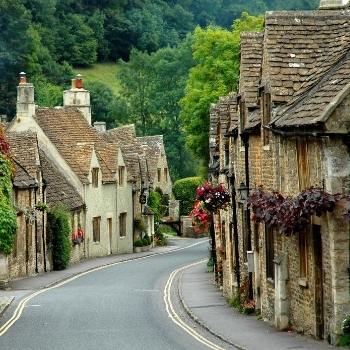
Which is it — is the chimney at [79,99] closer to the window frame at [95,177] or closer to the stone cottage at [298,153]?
the window frame at [95,177]

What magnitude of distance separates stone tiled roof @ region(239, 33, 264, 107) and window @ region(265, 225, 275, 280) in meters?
3.81

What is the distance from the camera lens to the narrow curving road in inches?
990

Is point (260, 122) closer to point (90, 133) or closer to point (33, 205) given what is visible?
point (33, 205)

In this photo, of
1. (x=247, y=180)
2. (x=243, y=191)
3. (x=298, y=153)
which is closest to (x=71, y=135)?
(x=247, y=180)

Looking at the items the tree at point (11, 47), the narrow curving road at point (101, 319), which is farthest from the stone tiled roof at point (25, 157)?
the tree at point (11, 47)

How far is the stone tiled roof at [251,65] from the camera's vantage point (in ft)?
98.8

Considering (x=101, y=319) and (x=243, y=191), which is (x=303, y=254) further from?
(x=101, y=319)

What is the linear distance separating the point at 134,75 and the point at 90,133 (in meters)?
52.0

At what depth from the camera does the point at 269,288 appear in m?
27.7

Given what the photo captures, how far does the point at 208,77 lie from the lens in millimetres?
74625

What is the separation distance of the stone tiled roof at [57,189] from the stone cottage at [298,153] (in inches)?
1042

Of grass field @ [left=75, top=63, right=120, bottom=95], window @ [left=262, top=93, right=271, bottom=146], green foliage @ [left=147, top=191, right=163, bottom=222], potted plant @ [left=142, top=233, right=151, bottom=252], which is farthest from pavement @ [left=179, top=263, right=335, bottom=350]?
grass field @ [left=75, top=63, right=120, bottom=95]

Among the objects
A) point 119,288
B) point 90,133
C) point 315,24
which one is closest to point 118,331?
point 315,24

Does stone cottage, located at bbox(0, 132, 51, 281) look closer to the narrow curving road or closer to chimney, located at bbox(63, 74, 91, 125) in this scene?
the narrow curving road
